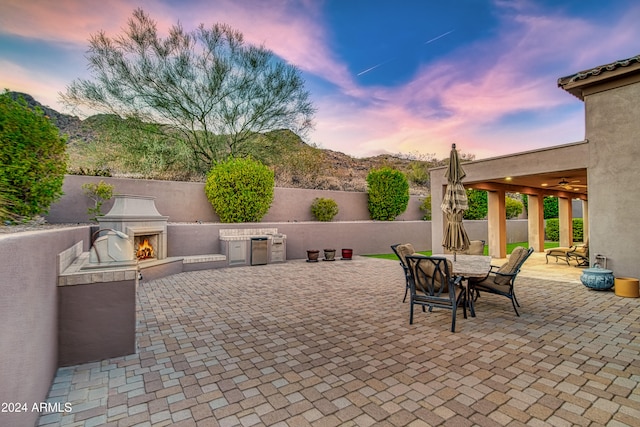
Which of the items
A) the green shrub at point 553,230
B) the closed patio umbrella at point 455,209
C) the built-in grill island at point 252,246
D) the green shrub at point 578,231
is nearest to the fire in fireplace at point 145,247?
the built-in grill island at point 252,246

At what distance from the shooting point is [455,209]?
18.0 ft

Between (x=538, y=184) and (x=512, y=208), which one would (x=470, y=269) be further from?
(x=512, y=208)

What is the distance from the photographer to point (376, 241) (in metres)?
13.3

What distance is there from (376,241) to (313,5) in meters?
9.75

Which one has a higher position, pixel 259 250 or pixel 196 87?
pixel 196 87

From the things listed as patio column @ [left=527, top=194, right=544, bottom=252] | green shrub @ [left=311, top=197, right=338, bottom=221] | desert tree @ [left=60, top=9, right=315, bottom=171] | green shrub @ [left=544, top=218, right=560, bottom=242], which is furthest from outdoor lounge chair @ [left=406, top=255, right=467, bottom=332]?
green shrub @ [left=544, top=218, right=560, bottom=242]

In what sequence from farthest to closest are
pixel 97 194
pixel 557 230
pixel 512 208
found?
pixel 512 208
pixel 557 230
pixel 97 194

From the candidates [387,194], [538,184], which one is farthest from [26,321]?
[387,194]

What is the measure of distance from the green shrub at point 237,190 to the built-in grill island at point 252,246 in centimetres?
82

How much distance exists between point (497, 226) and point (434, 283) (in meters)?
8.92

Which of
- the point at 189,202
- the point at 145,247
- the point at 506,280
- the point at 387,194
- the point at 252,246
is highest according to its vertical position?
the point at 387,194

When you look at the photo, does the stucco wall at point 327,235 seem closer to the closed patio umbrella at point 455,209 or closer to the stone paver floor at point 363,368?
the stone paver floor at point 363,368

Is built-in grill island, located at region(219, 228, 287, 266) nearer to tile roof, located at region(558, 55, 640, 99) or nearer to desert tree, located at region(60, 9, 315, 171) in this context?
desert tree, located at region(60, 9, 315, 171)

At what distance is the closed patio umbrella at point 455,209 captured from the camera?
213 inches
